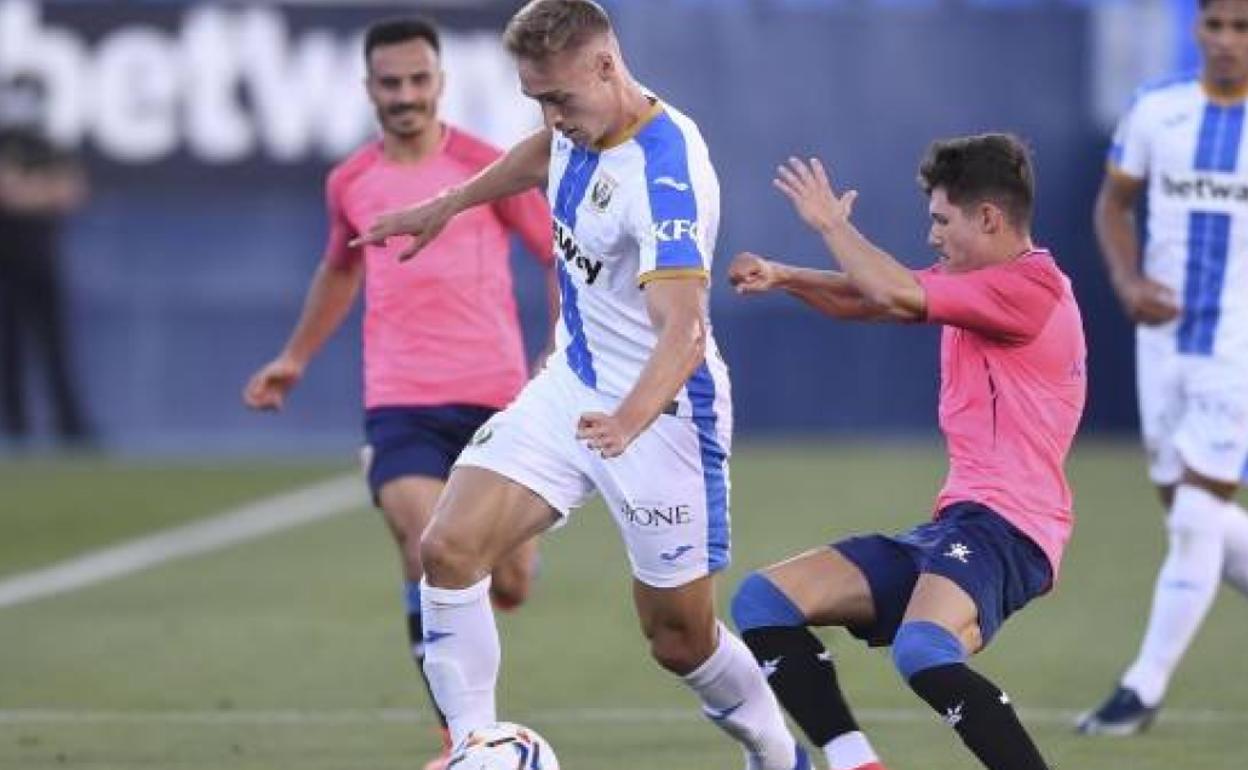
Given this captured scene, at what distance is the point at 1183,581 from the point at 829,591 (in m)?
2.66

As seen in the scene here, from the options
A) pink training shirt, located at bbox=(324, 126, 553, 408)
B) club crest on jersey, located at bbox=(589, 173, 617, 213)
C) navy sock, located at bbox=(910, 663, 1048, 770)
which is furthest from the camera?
pink training shirt, located at bbox=(324, 126, 553, 408)

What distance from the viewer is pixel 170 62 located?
2150 centimetres

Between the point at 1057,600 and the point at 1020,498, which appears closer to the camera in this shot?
the point at 1020,498

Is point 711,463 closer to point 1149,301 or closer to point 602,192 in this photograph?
point 602,192

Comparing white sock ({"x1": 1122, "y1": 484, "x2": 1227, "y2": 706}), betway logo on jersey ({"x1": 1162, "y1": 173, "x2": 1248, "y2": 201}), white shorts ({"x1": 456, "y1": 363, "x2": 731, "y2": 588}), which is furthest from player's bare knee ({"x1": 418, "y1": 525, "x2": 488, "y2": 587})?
betway logo on jersey ({"x1": 1162, "y1": 173, "x2": 1248, "y2": 201})

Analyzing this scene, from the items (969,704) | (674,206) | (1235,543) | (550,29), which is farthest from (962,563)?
(1235,543)

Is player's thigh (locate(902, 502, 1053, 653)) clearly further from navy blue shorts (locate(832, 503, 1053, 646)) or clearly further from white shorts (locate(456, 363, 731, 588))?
white shorts (locate(456, 363, 731, 588))

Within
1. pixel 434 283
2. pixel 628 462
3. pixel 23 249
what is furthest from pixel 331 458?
pixel 628 462

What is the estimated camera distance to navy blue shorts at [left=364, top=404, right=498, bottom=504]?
9.89 metres

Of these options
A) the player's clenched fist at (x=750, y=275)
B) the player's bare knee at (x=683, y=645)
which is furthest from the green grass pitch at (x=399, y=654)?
the player's clenched fist at (x=750, y=275)

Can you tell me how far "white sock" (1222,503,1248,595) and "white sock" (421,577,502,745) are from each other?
120 inches

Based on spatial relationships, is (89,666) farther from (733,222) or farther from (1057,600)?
(733,222)

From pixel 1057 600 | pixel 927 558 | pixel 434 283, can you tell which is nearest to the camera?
pixel 927 558

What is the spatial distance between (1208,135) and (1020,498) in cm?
300
